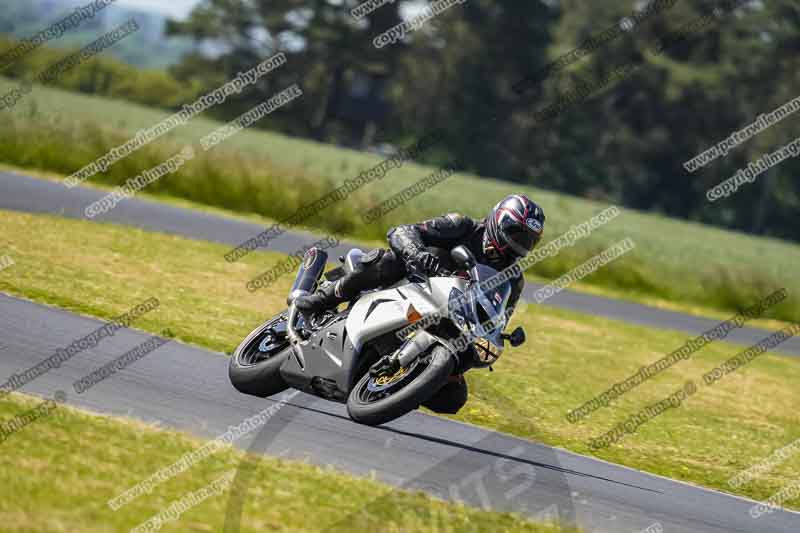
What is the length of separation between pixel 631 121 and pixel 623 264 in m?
47.4

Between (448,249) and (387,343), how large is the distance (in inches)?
33.7

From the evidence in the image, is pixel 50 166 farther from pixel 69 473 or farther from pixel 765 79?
pixel 765 79

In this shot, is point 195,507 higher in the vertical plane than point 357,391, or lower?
higher

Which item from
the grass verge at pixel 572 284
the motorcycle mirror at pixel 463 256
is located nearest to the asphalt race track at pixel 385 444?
the motorcycle mirror at pixel 463 256

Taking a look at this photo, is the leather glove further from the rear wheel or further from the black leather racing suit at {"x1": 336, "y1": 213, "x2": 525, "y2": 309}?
the rear wheel

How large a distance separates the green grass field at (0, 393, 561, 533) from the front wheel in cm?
69

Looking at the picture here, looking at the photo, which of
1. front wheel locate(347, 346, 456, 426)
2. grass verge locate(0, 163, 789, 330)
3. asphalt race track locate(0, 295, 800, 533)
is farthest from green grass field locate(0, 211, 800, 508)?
grass verge locate(0, 163, 789, 330)

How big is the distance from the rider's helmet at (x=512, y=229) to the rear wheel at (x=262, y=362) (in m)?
1.85

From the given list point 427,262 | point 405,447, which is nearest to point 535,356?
point 405,447

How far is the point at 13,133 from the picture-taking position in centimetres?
2417

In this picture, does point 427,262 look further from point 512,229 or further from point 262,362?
point 262,362

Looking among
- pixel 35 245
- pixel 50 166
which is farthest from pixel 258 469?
pixel 50 166

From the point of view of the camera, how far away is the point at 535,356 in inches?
571

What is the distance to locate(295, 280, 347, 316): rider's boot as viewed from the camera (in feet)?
28.6
